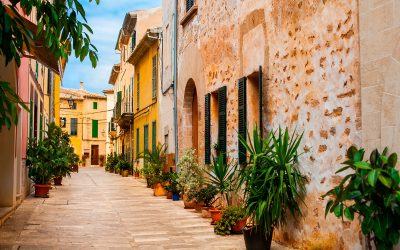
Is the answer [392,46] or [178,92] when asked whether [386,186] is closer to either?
[392,46]

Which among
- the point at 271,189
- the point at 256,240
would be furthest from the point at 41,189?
the point at 271,189

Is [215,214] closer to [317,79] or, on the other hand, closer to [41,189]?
[317,79]

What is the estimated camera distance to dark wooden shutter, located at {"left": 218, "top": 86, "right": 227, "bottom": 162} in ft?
31.9

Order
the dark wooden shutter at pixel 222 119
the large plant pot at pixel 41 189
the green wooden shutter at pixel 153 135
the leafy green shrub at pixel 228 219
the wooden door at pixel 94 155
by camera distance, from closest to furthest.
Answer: the leafy green shrub at pixel 228 219
the dark wooden shutter at pixel 222 119
the large plant pot at pixel 41 189
the green wooden shutter at pixel 153 135
the wooden door at pixel 94 155

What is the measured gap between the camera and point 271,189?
6125 mm

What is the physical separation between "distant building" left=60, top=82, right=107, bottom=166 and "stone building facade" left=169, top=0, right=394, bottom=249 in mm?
46340

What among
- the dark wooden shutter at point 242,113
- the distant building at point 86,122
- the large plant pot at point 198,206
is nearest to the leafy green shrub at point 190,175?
the large plant pot at point 198,206

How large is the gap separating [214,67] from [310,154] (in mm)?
4684

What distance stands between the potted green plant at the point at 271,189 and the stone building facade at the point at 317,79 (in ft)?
0.52

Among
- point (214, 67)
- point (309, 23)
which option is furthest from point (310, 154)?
point (214, 67)

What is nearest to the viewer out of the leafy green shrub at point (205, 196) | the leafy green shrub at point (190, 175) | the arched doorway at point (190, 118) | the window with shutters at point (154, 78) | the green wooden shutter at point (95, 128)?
the leafy green shrub at point (205, 196)

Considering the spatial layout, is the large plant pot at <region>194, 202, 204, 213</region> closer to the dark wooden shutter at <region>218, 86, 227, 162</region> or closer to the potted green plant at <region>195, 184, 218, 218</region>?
the potted green plant at <region>195, 184, 218, 218</region>

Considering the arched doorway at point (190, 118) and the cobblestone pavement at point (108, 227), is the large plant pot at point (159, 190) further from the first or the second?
the arched doorway at point (190, 118)

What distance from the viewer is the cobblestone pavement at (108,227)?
6.89 meters
